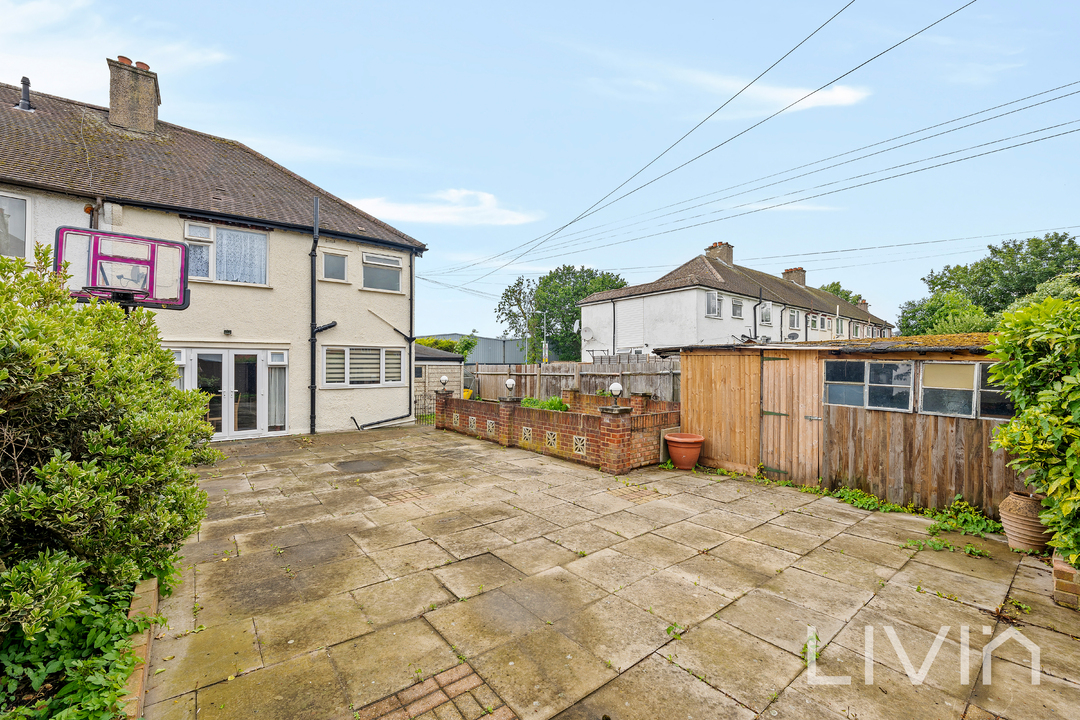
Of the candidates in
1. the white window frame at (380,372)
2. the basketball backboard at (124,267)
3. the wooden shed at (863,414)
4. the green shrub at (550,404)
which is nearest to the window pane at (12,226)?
the basketball backboard at (124,267)

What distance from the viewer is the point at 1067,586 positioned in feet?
11.5

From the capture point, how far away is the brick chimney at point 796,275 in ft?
113

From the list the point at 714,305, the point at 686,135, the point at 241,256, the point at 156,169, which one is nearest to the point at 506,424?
the point at 241,256

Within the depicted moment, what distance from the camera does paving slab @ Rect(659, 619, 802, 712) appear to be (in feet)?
8.44

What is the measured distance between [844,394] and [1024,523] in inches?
97.4

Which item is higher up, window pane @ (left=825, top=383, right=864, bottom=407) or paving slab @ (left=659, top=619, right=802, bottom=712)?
window pane @ (left=825, top=383, right=864, bottom=407)

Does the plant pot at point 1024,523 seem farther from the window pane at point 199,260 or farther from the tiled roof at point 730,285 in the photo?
the tiled roof at point 730,285

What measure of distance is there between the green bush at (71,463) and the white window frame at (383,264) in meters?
10.1

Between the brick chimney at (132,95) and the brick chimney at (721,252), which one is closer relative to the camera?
the brick chimney at (132,95)

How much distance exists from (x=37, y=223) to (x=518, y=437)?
10988 millimetres

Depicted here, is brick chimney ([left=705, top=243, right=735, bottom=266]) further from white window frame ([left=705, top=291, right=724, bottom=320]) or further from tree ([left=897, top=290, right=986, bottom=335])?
tree ([left=897, top=290, right=986, bottom=335])

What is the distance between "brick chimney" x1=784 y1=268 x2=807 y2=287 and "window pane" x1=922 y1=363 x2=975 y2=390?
32.7 meters

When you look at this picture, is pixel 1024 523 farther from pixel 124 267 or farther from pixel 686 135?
pixel 124 267

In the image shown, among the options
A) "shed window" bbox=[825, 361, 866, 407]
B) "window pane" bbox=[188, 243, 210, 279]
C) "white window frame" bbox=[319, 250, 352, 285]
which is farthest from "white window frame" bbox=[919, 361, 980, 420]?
"window pane" bbox=[188, 243, 210, 279]
